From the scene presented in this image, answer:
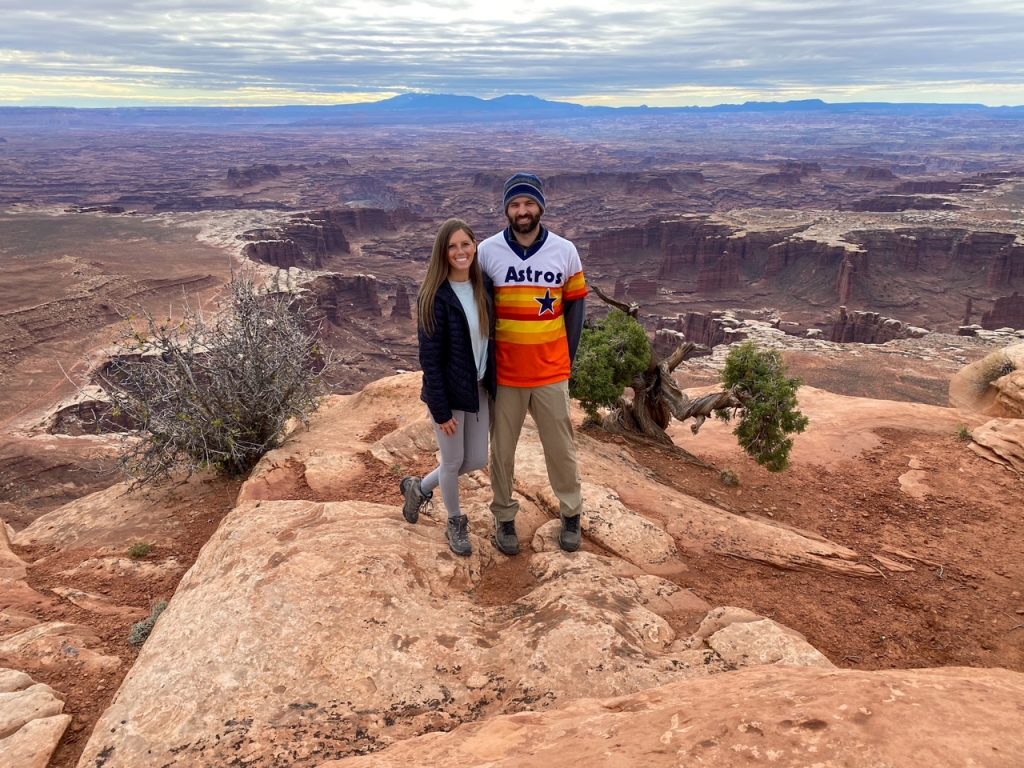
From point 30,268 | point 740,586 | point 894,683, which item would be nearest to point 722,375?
point 740,586

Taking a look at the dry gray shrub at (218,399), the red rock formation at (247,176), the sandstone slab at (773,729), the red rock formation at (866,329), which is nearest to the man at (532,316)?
the sandstone slab at (773,729)

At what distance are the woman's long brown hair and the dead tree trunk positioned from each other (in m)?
6.24

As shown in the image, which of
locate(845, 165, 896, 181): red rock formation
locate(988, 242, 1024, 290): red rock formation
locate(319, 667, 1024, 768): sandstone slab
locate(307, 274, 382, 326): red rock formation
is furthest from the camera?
locate(845, 165, 896, 181): red rock formation

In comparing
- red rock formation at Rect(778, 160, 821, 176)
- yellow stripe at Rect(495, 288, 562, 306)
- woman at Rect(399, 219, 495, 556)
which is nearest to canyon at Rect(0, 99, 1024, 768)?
woman at Rect(399, 219, 495, 556)

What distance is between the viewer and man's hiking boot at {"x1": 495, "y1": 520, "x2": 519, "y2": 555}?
15.9 ft

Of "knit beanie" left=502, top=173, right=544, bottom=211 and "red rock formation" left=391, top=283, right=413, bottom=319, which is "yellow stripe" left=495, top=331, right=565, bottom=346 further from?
"red rock formation" left=391, top=283, right=413, bottom=319

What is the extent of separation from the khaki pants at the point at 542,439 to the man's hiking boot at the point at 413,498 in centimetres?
56

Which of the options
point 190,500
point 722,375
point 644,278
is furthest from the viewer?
point 644,278

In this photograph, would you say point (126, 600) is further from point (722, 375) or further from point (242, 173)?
point (242, 173)

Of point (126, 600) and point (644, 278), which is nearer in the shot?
point (126, 600)

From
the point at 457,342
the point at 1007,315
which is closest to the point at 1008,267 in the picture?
the point at 1007,315

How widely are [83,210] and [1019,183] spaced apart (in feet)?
437

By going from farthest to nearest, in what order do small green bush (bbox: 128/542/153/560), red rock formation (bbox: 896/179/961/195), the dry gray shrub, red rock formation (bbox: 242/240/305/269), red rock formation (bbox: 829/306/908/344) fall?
red rock formation (bbox: 896/179/961/195) → red rock formation (bbox: 242/240/305/269) → red rock formation (bbox: 829/306/908/344) → the dry gray shrub → small green bush (bbox: 128/542/153/560)

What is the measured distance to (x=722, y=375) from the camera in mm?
10039
